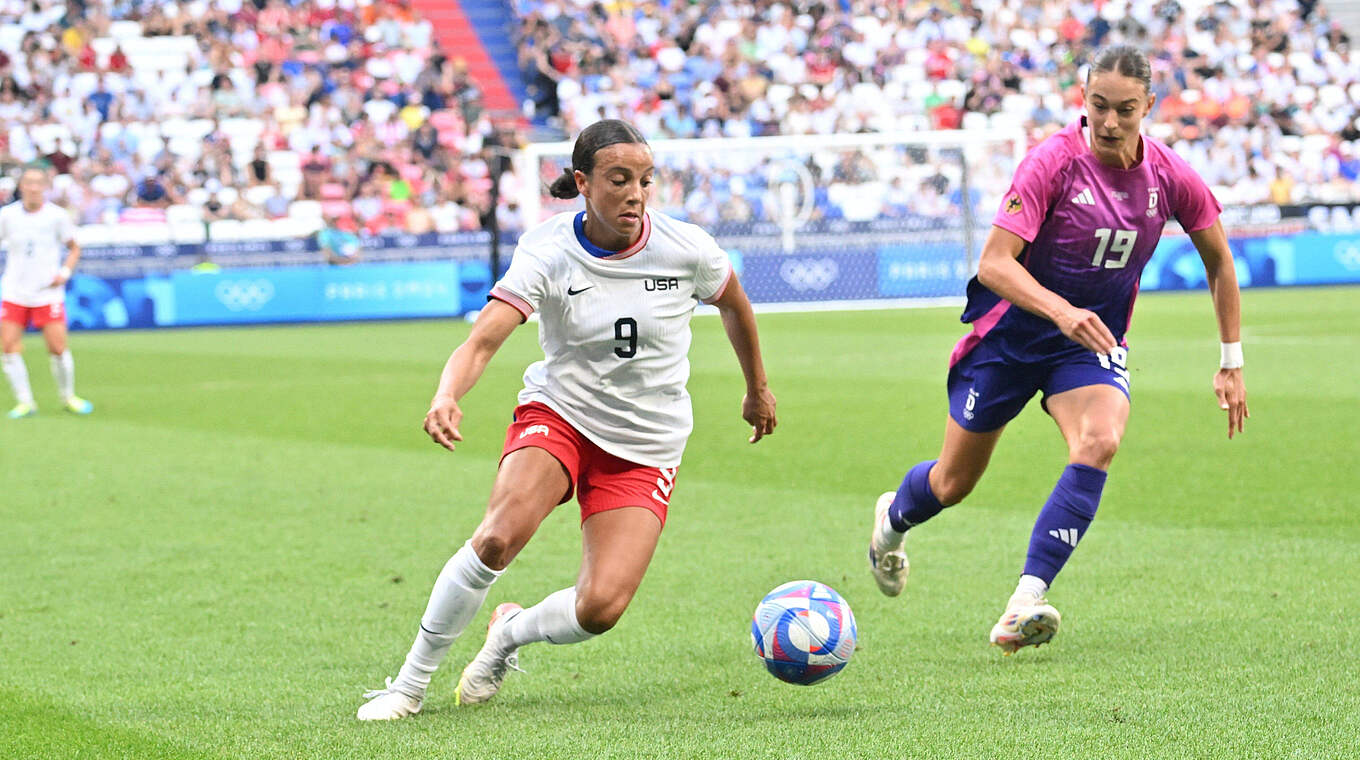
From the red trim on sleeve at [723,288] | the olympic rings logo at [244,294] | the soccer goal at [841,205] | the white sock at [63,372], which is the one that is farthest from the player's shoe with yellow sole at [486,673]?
the olympic rings logo at [244,294]

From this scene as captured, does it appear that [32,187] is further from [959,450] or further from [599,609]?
[599,609]

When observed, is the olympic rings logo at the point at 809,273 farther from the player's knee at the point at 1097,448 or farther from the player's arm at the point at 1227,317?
the player's knee at the point at 1097,448

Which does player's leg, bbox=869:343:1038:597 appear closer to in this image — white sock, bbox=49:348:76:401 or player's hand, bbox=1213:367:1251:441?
player's hand, bbox=1213:367:1251:441

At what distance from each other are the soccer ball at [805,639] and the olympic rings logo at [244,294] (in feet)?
77.9

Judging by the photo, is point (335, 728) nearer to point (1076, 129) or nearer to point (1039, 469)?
A: point (1076, 129)

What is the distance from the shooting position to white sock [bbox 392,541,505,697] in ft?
16.5

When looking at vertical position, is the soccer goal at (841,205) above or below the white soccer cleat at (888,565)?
below

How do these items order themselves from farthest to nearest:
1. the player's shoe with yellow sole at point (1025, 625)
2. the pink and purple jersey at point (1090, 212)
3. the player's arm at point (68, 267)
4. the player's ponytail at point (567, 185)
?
the player's arm at point (68, 267) → the pink and purple jersey at point (1090, 212) → the player's shoe with yellow sole at point (1025, 625) → the player's ponytail at point (567, 185)

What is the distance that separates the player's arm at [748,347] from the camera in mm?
5488

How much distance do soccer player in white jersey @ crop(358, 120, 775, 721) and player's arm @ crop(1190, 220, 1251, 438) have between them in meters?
1.78

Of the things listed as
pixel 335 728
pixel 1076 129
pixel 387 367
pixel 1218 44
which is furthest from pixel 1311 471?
pixel 1218 44

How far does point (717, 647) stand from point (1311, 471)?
513cm

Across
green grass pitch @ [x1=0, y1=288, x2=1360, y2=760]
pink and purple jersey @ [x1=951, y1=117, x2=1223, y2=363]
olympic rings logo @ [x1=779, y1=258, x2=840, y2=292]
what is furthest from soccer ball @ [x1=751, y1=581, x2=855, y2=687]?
olympic rings logo @ [x1=779, y1=258, x2=840, y2=292]

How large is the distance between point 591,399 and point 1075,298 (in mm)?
1932
